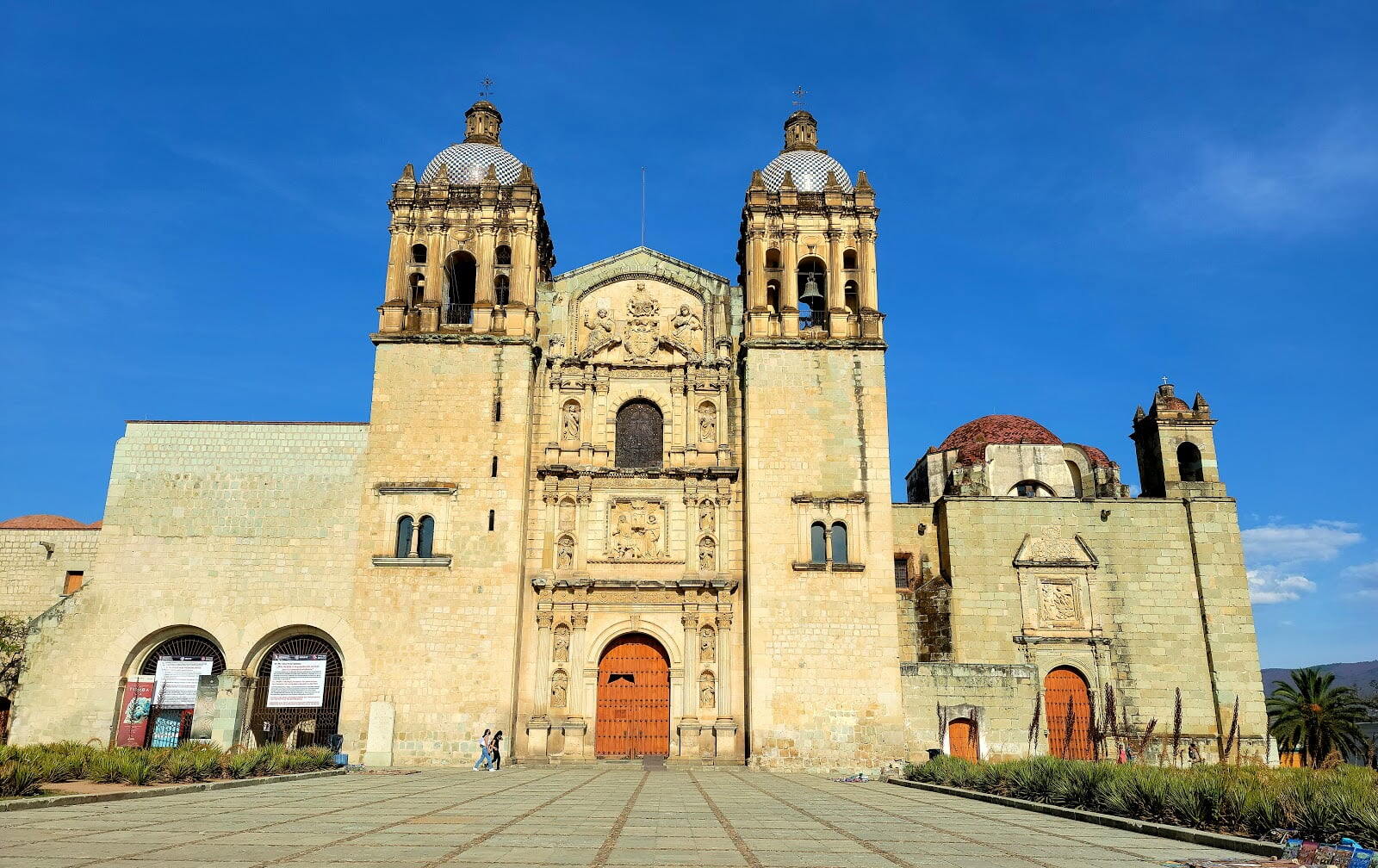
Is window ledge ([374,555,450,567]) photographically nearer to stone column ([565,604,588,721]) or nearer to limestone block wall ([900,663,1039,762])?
stone column ([565,604,588,721])

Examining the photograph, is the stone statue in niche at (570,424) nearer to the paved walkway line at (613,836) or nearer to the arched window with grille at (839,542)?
the arched window with grille at (839,542)

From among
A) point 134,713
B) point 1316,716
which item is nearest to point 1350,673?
point 1316,716

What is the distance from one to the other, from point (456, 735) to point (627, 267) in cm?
1320

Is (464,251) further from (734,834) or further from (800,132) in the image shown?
(734,834)

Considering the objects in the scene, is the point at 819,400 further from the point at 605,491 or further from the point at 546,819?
the point at 546,819

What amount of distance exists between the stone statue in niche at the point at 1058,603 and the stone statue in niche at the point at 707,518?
29.3 ft

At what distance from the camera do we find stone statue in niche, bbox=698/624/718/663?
2342 cm

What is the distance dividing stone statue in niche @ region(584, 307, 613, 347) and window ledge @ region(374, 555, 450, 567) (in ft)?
23.5

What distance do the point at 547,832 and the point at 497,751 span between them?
13.2 metres

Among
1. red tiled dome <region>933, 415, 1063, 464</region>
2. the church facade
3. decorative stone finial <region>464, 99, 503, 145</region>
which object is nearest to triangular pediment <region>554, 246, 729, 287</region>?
the church facade

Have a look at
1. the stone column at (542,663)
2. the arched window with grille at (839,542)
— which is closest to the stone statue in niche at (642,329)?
the arched window with grille at (839,542)

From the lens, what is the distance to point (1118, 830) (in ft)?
35.0

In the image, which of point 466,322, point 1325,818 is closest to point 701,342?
point 466,322

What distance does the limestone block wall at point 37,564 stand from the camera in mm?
24594
